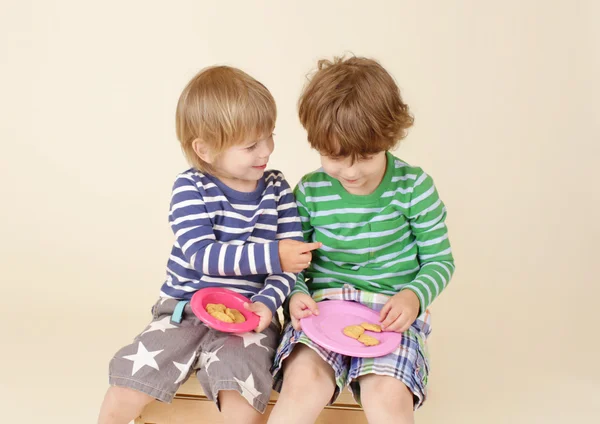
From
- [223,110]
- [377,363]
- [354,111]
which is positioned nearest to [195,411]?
[377,363]

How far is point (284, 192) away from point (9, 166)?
6.65 ft

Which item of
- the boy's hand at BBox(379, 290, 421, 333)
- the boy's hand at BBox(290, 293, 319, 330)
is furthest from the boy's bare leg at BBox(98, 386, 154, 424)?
the boy's hand at BBox(379, 290, 421, 333)

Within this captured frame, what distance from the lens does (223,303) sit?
101 inches

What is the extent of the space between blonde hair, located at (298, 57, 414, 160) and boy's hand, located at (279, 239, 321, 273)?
0.28 metres

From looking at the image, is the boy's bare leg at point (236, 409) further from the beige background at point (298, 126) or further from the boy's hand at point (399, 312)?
the beige background at point (298, 126)

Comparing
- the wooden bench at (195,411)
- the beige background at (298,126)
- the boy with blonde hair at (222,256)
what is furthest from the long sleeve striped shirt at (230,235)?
the beige background at (298,126)

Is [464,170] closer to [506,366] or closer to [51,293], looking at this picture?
[506,366]

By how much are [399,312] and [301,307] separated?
0.30m

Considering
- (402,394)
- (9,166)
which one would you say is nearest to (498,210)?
(402,394)

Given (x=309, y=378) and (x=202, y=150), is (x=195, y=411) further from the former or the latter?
(x=202, y=150)

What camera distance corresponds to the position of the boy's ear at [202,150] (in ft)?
8.48

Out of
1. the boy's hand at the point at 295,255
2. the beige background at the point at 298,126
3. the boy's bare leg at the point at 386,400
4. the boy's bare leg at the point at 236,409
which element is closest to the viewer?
the boy's bare leg at the point at 386,400

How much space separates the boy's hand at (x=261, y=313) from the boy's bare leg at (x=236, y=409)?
0.22m

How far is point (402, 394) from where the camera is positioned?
2.30 meters
